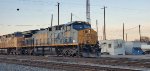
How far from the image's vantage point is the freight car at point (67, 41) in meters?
32.4

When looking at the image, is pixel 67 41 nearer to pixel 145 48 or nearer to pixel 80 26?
pixel 80 26

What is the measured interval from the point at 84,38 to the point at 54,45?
4.95 m

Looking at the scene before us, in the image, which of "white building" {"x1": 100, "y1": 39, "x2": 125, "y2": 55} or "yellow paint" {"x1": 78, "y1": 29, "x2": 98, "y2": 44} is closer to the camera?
"yellow paint" {"x1": 78, "y1": 29, "x2": 98, "y2": 44}

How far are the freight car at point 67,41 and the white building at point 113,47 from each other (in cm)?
1652

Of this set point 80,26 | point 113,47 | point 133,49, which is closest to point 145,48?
point 133,49

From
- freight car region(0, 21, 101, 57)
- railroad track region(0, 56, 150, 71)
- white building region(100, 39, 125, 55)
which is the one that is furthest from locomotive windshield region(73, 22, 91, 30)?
white building region(100, 39, 125, 55)

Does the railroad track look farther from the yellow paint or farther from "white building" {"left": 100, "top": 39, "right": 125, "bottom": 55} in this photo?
"white building" {"left": 100, "top": 39, "right": 125, "bottom": 55}

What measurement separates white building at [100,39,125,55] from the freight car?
16.5 meters

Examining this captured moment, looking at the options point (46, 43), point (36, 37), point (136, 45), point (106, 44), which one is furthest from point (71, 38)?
point (136, 45)

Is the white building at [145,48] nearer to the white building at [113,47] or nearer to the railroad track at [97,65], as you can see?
the white building at [113,47]

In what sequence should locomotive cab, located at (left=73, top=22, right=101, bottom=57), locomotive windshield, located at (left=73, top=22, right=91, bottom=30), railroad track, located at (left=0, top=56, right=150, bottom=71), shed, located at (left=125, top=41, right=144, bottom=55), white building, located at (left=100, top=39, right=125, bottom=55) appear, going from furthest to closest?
1. shed, located at (left=125, top=41, right=144, bottom=55)
2. white building, located at (left=100, top=39, right=125, bottom=55)
3. locomotive windshield, located at (left=73, top=22, right=91, bottom=30)
4. locomotive cab, located at (left=73, top=22, right=101, bottom=57)
5. railroad track, located at (left=0, top=56, right=150, bottom=71)

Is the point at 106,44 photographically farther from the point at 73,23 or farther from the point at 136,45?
the point at 73,23

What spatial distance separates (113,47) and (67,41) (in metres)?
21.5

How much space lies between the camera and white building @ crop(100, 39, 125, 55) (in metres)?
53.8
